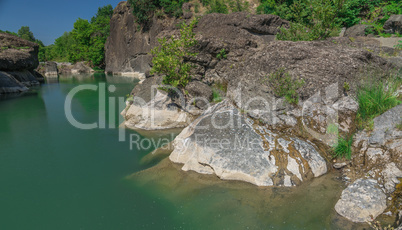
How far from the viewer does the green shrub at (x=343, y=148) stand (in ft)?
20.2

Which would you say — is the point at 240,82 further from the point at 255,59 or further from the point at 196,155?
the point at 196,155

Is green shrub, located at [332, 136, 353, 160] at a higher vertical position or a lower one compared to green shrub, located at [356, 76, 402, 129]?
lower

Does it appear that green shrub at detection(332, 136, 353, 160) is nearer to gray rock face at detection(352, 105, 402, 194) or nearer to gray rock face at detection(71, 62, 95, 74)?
gray rock face at detection(352, 105, 402, 194)

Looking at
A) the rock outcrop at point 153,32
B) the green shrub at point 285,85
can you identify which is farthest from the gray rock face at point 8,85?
the green shrub at point 285,85

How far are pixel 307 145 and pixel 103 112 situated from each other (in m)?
11.6

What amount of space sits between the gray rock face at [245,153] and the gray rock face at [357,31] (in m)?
11.9

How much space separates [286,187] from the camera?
18.6ft

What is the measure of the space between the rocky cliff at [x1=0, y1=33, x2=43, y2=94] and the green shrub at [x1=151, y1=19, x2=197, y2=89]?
1924 centimetres

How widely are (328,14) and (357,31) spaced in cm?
718

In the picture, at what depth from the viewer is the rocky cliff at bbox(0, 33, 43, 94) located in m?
22.2

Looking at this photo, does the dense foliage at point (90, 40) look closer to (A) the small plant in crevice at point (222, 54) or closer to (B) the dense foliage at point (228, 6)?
(B) the dense foliage at point (228, 6)

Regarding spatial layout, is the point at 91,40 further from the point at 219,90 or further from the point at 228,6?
the point at 219,90

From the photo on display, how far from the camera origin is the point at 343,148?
6230 mm

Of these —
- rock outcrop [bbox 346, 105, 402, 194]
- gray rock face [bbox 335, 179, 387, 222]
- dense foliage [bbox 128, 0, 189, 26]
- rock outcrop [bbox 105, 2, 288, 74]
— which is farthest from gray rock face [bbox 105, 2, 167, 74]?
gray rock face [bbox 335, 179, 387, 222]
